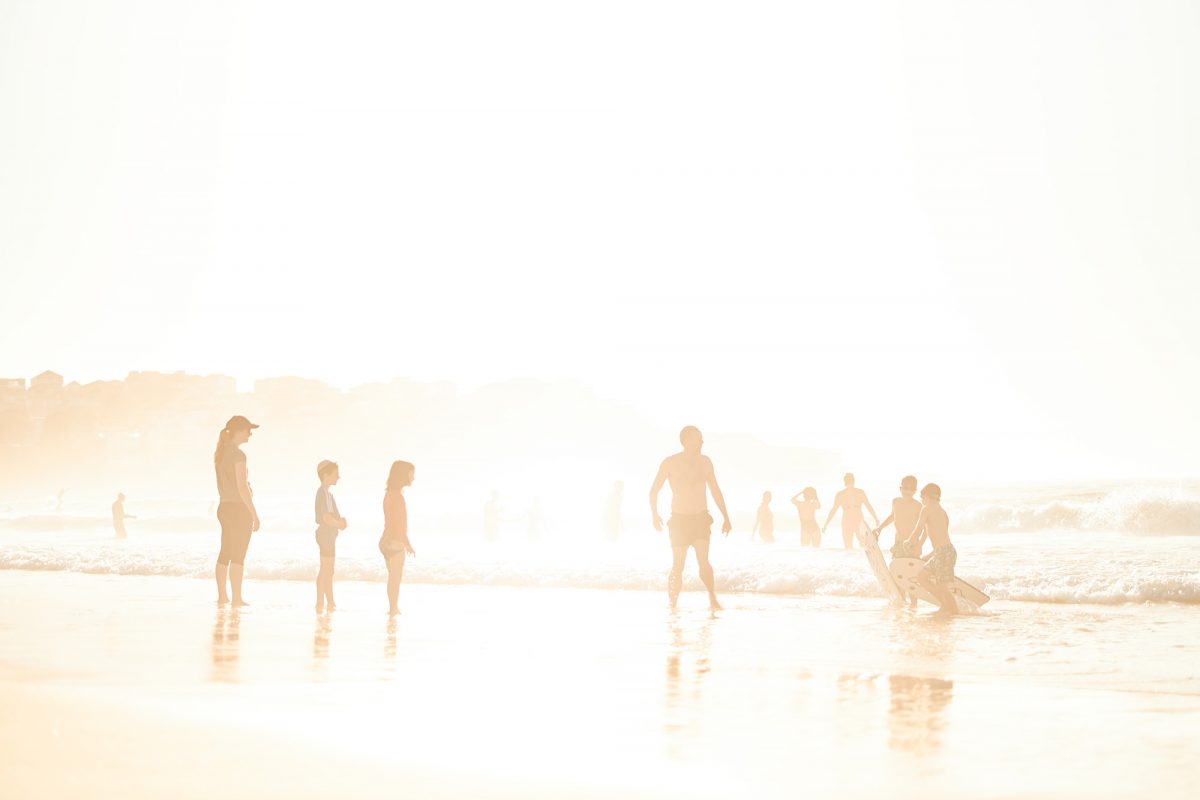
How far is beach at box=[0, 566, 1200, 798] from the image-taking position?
508cm

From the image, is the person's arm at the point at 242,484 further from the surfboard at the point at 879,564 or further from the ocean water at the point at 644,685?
the surfboard at the point at 879,564

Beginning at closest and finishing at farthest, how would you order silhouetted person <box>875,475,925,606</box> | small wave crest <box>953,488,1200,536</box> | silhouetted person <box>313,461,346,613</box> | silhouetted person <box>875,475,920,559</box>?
silhouetted person <box>313,461,346,613</box>
silhouetted person <box>875,475,925,606</box>
silhouetted person <box>875,475,920,559</box>
small wave crest <box>953,488,1200,536</box>

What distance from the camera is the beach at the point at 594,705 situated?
5.08 metres

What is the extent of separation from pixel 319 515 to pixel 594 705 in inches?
294

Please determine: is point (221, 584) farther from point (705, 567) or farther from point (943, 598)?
point (943, 598)

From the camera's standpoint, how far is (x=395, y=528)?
12.9 m

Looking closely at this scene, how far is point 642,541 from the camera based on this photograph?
37.8 meters

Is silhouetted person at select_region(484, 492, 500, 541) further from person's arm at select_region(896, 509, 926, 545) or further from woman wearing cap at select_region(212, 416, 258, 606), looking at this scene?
person's arm at select_region(896, 509, 926, 545)

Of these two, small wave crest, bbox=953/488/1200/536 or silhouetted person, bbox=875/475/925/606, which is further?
small wave crest, bbox=953/488/1200/536

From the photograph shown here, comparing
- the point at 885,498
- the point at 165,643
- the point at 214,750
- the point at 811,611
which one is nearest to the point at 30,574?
the point at 165,643

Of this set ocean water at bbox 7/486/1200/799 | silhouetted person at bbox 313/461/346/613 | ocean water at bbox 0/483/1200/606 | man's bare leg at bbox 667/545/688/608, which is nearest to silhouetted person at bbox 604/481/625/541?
ocean water at bbox 0/483/1200/606

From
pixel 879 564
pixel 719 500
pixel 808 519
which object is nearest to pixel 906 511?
pixel 879 564

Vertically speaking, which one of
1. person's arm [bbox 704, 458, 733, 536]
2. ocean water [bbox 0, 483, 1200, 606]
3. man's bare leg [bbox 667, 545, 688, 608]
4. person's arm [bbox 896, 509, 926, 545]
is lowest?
ocean water [bbox 0, 483, 1200, 606]

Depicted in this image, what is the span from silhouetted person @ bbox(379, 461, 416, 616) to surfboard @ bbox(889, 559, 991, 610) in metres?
5.94
